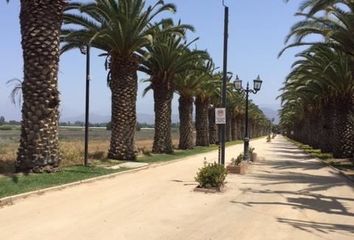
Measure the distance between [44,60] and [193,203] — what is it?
25.3 feet

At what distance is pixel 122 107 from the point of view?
2811 cm

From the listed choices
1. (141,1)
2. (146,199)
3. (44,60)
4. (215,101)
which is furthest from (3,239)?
(215,101)

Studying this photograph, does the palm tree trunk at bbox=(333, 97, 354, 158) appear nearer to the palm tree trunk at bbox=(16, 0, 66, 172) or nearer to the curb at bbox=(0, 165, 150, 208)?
the curb at bbox=(0, 165, 150, 208)

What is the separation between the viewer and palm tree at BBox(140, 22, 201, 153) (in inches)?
1410

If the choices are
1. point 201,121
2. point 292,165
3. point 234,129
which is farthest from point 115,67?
point 234,129

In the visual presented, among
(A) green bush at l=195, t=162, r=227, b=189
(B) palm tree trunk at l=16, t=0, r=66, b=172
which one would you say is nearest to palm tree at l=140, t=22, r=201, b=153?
(B) palm tree trunk at l=16, t=0, r=66, b=172

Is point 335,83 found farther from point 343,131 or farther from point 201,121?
point 201,121

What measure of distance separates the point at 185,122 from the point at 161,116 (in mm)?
9566

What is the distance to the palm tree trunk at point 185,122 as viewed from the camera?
46.3 metres

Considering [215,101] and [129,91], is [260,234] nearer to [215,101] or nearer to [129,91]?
[129,91]

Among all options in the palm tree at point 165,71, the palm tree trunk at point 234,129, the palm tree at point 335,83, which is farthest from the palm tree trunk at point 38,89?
the palm tree trunk at point 234,129

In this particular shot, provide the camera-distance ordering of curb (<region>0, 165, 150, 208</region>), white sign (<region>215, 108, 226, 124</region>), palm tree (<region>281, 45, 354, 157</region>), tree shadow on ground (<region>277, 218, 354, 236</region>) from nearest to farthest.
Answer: tree shadow on ground (<region>277, 218, 354, 236</region>) < curb (<region>0, 165, 150, 208</region>) < white sign (<region>215, 108, 226, 124</region>) < palm tree (<region>281, 45, 354, 157</region>)

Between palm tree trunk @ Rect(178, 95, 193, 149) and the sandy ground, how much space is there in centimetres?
2723

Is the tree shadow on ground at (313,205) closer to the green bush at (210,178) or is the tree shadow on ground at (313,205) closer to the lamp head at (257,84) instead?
the green bush at (210,178)
